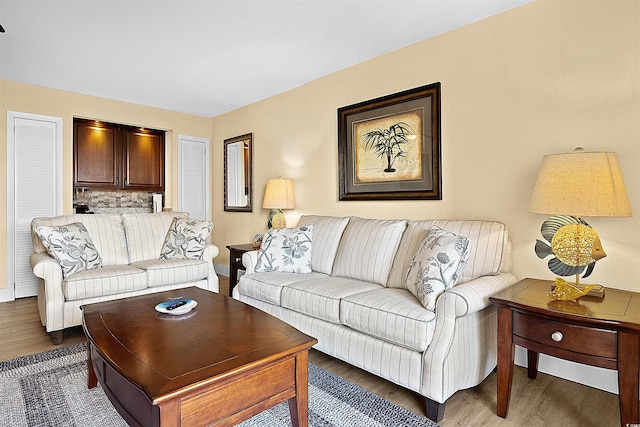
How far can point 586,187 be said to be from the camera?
5.83 ft

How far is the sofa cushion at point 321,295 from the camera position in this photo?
7.59 ft

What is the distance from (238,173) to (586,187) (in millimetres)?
4155

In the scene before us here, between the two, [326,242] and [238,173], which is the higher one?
[238,173]

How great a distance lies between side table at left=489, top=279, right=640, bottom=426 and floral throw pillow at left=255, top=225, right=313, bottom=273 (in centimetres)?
158

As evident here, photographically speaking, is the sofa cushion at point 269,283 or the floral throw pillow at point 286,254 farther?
the floral throw pillow at point 286,254

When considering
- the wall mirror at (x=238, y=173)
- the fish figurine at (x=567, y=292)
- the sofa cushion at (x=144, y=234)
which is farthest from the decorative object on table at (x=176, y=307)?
the wall mirror at (x=238, y=173)

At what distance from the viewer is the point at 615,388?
2113mm

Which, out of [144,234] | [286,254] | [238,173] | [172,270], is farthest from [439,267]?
[238,173]

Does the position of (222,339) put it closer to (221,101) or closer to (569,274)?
(569,274)


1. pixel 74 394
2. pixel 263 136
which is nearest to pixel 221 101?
A: pixel 263 136

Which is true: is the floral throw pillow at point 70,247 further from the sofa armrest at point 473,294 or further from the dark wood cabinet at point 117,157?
the sofa armrest at point 473,294

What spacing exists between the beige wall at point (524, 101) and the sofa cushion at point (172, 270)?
159cm

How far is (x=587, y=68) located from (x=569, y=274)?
1.25 meters

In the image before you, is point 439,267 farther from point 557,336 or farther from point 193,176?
point 193,176
